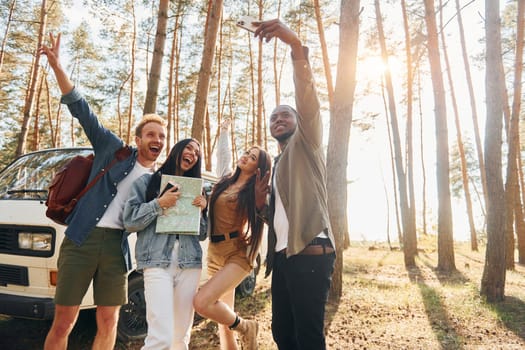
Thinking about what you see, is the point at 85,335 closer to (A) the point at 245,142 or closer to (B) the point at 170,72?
(B) the point at 170,72

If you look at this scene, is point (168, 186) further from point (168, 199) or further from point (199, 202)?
point (199, 202)

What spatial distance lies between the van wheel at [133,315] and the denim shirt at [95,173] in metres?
1.15

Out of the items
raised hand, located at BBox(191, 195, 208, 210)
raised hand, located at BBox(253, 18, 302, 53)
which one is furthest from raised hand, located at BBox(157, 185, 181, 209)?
raised hand, located at BBox(253, 18, 302, 53)

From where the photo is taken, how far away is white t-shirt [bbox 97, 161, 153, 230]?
2.66 meters

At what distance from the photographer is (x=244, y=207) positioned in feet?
9.43

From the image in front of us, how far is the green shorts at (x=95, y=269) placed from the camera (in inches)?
100.0

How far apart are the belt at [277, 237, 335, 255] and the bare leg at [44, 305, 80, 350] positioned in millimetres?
1886

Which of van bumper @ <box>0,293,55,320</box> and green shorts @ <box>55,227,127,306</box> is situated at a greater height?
green shorts @ <box>55,227,127,306</box>

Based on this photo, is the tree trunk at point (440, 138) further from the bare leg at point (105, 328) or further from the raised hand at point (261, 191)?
the bare leg at point (105, 328)

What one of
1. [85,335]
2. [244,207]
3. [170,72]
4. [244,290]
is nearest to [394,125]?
[244,290]

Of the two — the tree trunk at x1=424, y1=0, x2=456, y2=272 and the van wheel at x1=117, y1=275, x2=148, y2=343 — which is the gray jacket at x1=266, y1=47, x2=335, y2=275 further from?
the tree trunk at x1=424, y1=0, x2=456, y2=272

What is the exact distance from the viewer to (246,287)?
19.9 ft

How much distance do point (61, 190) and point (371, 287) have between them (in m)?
6.60

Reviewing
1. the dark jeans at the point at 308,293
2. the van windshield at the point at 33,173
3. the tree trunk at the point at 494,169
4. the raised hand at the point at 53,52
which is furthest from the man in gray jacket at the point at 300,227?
the tree trunk at the point at 494,169
